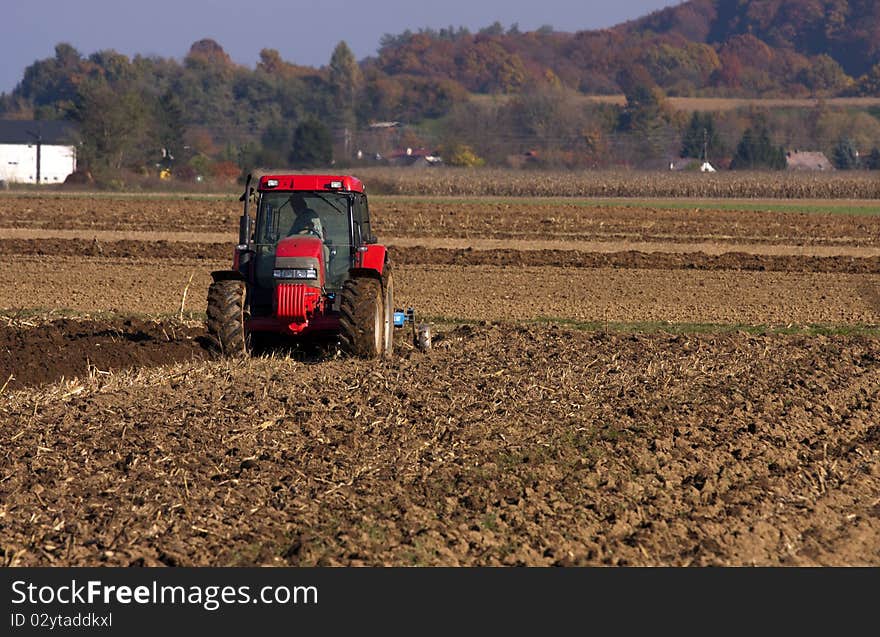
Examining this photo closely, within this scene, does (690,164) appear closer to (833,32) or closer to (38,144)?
(38,144)

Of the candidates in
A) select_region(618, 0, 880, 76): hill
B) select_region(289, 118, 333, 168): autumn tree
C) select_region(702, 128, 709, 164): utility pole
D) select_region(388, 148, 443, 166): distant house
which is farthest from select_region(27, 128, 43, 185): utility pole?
select_region(618, 0, 880, 76): hill

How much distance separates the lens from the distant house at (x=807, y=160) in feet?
334

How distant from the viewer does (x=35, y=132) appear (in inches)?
3433

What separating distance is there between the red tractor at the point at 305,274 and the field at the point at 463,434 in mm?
405

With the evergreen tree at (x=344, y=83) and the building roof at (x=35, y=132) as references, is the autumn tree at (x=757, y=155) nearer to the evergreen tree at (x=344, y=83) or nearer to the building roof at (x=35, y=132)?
the evergreen tree at (x=344, y=83)

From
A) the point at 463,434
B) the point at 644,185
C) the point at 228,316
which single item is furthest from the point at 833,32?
the point at 463,434

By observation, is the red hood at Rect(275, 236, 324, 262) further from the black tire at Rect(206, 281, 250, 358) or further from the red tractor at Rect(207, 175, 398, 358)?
the black tire at Rect(206, 281, 250, 358)

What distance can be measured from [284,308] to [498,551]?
6278 mm

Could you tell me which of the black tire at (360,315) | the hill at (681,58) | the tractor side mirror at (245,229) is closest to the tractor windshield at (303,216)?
the tractor side mirror at (245,229)

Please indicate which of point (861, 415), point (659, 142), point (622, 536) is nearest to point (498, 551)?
point (622, 536)

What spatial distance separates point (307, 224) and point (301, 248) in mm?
685

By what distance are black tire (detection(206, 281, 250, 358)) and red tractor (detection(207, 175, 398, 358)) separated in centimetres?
1

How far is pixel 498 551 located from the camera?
727cm

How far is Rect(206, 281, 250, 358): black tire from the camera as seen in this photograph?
13.0m
